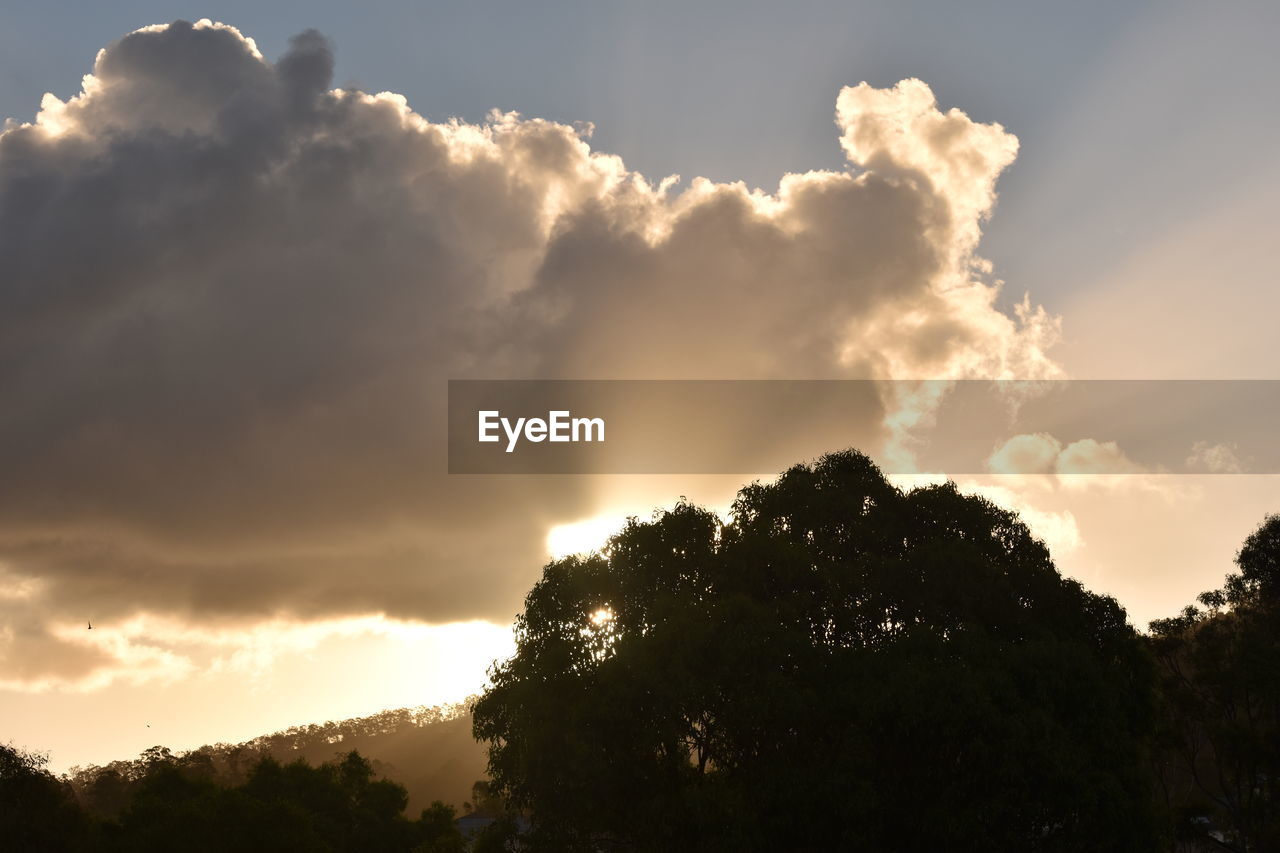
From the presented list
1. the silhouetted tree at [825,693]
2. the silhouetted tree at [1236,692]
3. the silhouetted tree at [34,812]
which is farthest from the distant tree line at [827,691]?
the silhouetted tree at [34,812]

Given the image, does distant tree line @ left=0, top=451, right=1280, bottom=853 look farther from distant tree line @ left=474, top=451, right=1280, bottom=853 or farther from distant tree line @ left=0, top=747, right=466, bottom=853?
distant tree line @ left=0, top=747, right=466, bottom=853

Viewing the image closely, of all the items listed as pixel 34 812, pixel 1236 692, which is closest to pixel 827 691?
pixel 1236 692

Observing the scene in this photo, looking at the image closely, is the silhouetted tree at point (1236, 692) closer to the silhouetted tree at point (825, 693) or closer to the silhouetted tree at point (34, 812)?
the silhouetted tree at point (825, 693)

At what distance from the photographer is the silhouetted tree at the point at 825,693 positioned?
30.3 m

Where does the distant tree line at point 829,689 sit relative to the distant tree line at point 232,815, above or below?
above

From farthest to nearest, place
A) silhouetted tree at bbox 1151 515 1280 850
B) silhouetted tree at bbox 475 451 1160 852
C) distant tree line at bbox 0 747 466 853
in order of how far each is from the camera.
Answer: distant tree line at bbox 0 747 466 853, silhouetted tree at bbox 1151 515 1280 850, silhouetted tree at bbox 475 451 1160 852

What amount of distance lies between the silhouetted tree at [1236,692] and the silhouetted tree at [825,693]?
12.5 meters

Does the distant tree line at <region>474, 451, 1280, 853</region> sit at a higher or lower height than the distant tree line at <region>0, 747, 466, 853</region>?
higher

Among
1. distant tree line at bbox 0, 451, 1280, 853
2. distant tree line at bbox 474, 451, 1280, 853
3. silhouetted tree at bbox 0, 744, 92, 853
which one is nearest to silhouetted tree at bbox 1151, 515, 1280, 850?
distant tree line at bbox 0, 451, 1280, 853

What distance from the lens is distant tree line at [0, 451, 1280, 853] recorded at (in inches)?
1193

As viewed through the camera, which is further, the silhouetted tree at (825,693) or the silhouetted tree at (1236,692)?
the silhouetted tree at (1236,692)

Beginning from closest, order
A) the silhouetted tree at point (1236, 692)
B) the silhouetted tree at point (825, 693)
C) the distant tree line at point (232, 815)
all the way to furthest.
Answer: the silhouetted tree at point (825, 693), the silhouetted tree at point (1236, 692), the distant tree line at point (232, 815)

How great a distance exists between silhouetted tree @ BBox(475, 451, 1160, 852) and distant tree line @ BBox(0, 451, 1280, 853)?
0.07 meters

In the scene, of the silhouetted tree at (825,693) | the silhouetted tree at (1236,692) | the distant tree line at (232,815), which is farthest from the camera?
the distant tree line at (232,815)
